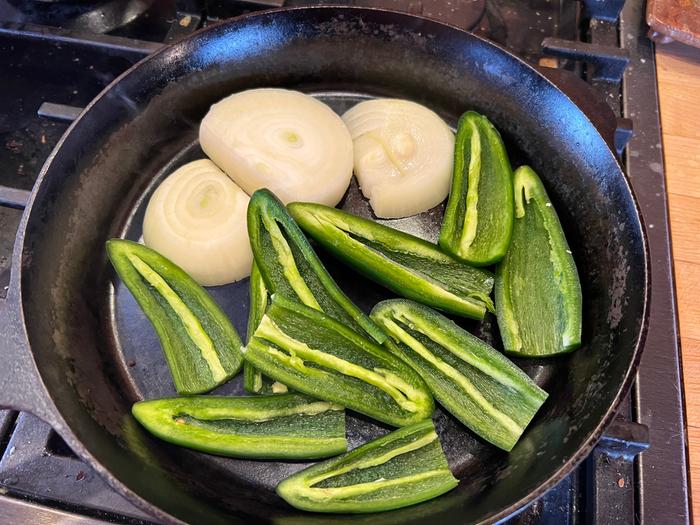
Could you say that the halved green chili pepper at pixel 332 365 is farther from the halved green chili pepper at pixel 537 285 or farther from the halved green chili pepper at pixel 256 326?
the halved green chili pepper at pixel 537 285

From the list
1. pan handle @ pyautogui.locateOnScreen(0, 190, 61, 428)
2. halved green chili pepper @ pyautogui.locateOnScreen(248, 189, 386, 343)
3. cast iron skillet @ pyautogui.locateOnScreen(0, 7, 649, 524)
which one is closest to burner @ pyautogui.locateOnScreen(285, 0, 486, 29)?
cast iron skillet @ pyautogui.locateOnScreen(0, 7, 649, 524)

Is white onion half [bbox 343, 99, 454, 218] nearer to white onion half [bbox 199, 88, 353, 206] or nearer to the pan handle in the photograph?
white onion half [bbox 199, 88, 353, 206]

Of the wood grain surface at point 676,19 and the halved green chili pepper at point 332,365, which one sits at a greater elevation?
the wood grain surface at point 676,19

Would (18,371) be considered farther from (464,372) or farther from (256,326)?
(464,372)

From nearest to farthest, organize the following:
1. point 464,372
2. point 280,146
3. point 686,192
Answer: point 464,372 → point 280,146 → point 686,192

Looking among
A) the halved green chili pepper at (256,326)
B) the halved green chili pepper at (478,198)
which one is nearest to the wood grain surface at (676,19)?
the halved green chili pepper at (478,198)

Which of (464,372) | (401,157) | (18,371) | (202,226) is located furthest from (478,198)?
(18,371)

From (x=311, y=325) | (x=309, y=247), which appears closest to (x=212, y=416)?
(x=311, y=325)
